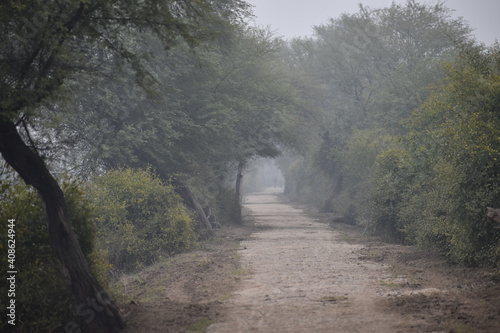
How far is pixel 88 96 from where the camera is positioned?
2078cm

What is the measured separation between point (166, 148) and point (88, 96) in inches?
152

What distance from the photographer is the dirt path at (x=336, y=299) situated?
8273 millimetres

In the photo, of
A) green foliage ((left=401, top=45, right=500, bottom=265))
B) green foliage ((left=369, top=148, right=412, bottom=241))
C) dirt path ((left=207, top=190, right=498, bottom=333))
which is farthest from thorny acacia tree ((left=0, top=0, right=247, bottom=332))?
green foliage ((left=369, top=148, right=412, bottom=241))

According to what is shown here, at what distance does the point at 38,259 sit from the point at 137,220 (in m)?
10.7

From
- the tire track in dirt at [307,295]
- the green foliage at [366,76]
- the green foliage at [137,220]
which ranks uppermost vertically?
the green foliage at [366,76]

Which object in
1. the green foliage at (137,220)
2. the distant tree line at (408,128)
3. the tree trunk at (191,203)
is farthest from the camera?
the tree trunk at (191,203)

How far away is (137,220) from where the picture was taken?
1922 centimetres

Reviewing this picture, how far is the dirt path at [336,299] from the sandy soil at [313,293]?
0.6 inches

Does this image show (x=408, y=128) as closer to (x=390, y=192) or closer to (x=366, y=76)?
(x=390, y=192)

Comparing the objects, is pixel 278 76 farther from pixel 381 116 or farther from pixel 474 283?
pixel 474 283

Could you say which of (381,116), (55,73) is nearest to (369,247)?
(55,73)

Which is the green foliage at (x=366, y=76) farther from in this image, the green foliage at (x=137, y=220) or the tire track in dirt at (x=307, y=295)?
the tire track in dirt at (x=307, y=295)

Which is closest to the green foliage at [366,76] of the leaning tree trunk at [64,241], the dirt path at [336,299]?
the dirt path at [336,299]

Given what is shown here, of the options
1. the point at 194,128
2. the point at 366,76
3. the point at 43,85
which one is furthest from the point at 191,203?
the point at 366,76
